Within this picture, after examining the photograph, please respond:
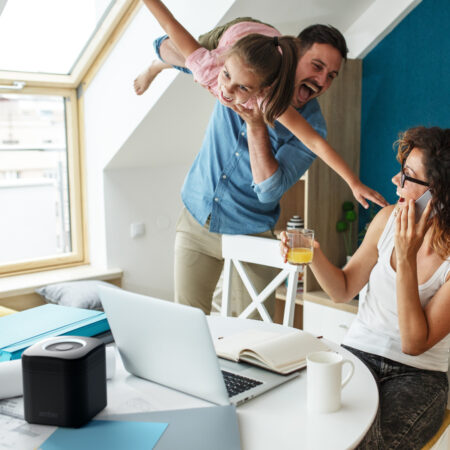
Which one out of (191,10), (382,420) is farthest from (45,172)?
(382,420)

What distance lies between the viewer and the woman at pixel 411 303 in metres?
1.49

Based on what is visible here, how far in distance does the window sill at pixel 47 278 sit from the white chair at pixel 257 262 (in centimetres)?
131

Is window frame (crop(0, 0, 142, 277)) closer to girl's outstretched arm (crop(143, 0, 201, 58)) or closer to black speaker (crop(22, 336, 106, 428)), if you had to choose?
girl's outstretched arm (crop(143, 0, 201, 58))

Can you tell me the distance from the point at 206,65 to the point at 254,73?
230mm

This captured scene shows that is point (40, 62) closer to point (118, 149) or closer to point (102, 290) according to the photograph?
point (118, 149)

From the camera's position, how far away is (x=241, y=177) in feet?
7.27

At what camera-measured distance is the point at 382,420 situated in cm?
141

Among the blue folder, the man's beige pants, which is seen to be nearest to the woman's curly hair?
the man's beige pants

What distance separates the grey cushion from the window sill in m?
0.06

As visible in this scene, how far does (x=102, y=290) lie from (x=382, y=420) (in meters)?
0.72

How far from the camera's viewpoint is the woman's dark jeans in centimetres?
141

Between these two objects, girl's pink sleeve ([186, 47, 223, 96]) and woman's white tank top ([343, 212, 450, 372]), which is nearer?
woman's white tank top ([343, 212, 450, 372])

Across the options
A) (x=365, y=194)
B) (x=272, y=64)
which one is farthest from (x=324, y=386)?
(x=272, y=64)

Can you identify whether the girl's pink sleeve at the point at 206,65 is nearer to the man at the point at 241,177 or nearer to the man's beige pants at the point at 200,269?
the man at the point at 241,177
